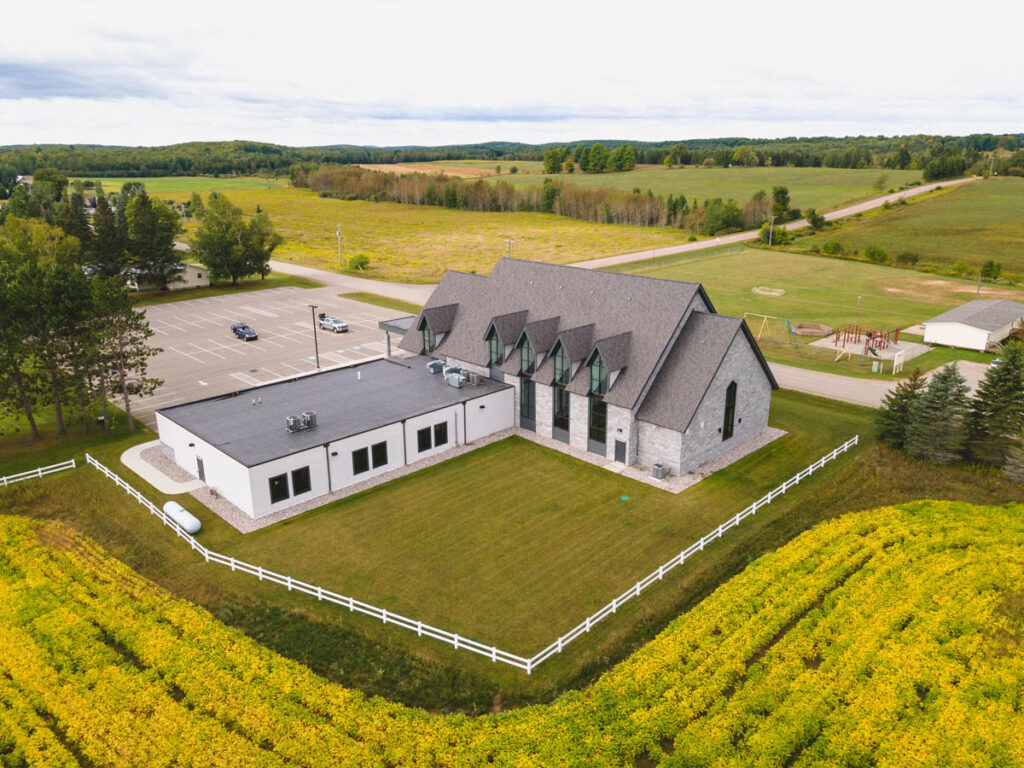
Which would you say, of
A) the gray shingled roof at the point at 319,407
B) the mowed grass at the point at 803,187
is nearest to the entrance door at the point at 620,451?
the gray shingled roof at the point at 319,407

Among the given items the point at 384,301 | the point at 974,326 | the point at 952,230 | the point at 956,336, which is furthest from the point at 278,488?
the point at 952,230

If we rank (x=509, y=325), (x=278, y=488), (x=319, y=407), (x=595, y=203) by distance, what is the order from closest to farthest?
1. (x=278, y=488)
2. (x=319, y=407)
3. (x=509, y=325)
4. (x=595, y=203)

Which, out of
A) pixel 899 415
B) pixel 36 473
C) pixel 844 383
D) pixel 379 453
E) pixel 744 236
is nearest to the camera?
pixel 379 453

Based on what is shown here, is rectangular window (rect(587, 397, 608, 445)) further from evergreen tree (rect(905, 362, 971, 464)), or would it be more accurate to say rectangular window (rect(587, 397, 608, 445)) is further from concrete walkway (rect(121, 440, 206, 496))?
concrete walkway (rect(121, 440, 206, 496))

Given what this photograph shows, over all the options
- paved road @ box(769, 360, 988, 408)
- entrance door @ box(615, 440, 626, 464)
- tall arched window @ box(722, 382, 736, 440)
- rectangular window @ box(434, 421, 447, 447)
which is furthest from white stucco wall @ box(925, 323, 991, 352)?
rectangular window @ box(434, 421, 447, 447)

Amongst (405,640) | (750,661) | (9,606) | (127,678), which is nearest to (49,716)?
(127,678)

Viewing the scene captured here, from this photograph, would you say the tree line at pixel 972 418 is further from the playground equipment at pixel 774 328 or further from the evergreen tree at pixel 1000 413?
the playground equipment at pixel 774 328

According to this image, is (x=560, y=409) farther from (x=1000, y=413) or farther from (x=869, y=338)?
(x=869, y=338)

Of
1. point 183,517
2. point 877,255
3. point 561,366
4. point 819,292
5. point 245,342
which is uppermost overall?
point 877,255
